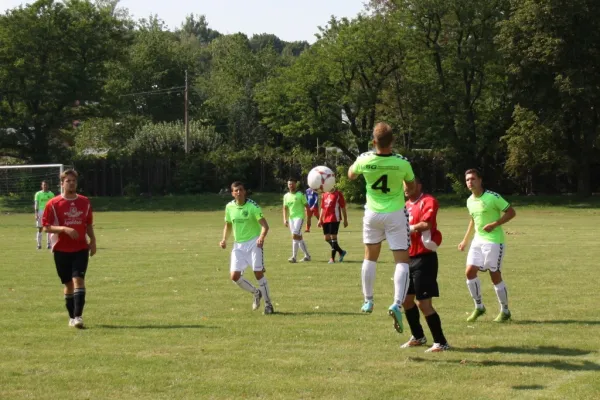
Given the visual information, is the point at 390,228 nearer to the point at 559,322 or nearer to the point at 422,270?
the point at 422,270

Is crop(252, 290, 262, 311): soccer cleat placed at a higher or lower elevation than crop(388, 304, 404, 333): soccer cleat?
lower

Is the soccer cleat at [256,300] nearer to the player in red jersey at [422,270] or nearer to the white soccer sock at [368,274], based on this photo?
the player in red jersey at [422,270]

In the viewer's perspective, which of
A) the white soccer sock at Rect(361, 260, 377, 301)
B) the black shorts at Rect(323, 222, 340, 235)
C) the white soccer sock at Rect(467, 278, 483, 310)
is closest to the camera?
the white soccer sock at Rect(361, 260, 377, 301)

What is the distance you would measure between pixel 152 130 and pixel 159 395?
214 feet

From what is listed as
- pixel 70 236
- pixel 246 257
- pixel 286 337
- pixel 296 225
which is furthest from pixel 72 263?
pixel 296 225

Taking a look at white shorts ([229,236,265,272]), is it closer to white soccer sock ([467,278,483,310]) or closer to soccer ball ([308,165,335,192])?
soccer ball ([308,165,335,192])

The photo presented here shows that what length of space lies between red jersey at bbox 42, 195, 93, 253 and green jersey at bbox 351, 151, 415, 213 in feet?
14.4

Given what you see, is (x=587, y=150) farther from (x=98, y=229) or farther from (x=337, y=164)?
(x=98, y=229)

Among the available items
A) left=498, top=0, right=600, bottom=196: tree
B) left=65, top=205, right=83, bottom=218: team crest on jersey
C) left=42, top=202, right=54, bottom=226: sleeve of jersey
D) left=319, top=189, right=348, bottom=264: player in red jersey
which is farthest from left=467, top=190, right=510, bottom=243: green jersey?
left=498, top=0, right=600, bottom=196: tree

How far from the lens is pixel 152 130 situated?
72.1m

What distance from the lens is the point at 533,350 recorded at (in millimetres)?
10336

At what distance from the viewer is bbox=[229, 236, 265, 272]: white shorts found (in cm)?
1379

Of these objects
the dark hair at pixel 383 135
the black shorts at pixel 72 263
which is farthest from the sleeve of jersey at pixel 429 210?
the black shorts at pixel 72 263

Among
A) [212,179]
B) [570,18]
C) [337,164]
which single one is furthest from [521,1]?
[212,179]
